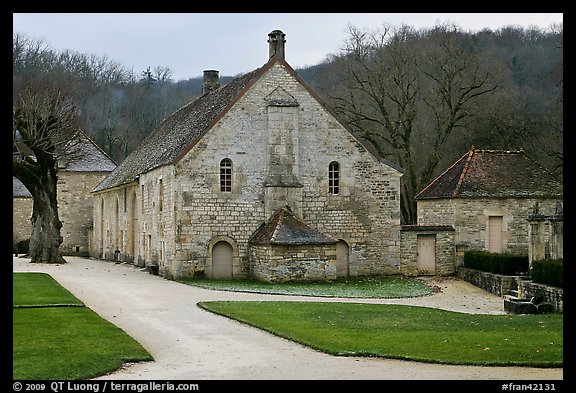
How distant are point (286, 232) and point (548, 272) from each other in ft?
35.5

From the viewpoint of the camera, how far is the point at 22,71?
56.9 m

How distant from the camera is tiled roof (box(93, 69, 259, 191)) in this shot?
119ft

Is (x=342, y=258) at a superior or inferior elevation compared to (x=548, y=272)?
inferior

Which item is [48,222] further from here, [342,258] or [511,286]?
Result: [511,286]

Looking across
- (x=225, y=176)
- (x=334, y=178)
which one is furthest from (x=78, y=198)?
(x=334, y=178)

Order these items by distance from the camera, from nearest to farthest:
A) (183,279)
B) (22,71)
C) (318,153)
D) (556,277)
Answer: (556,277)
(183,279)
(318,153)
(22,71)

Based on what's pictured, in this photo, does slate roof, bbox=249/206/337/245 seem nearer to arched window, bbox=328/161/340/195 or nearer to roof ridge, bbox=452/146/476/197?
arched window, bbox=328/161/340/195

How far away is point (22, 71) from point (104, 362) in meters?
46.7

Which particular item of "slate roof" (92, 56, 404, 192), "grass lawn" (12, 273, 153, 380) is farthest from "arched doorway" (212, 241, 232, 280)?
"grass lawn" (12, 273, 153, 380)

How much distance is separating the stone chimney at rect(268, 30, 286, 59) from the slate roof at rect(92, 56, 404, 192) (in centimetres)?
124

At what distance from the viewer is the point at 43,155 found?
142ft

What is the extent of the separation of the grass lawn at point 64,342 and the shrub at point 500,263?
16083 millimetres
